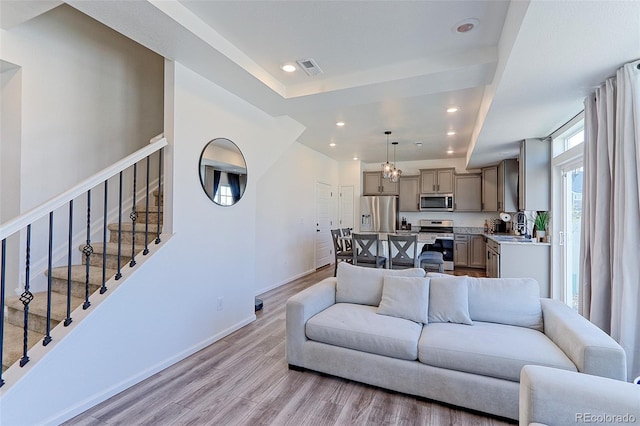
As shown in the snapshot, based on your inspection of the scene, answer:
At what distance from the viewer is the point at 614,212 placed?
231 centimetres

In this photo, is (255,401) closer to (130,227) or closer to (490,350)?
(490,350)

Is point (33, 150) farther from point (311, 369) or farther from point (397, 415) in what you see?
point (397, 415)

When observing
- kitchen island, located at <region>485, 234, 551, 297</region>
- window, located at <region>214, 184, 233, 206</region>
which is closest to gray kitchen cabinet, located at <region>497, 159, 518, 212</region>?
kitchen island, located at <region>485, 234, 551, 297</region>

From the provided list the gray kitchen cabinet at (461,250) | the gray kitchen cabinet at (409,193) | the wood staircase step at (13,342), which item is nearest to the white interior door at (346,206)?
the gray kitchen cabinet at (409,193)

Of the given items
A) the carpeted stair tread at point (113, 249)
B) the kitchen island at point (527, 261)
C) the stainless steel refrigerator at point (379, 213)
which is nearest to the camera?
the carpeted stair tread at point (113, 249)

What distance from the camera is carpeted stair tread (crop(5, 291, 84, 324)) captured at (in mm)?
2215

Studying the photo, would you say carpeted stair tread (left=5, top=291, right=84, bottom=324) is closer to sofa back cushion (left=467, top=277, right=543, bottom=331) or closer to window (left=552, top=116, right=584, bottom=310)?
sofa back cushion (left=467, top=277, right=543, bottom=331)

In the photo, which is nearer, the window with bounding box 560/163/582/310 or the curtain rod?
the curtain rod

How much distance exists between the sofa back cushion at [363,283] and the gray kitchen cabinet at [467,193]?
4978 millimetres

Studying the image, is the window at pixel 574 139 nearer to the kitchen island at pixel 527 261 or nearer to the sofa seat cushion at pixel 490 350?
the kitchen island at pixel 527 261

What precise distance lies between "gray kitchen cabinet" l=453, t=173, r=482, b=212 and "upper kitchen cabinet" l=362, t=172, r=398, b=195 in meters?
1.46

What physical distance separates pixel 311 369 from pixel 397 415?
0.77 m

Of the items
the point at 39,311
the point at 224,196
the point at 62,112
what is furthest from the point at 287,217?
the point at 39,311

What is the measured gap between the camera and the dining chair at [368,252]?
183 inches
